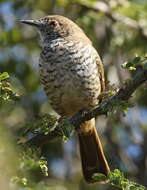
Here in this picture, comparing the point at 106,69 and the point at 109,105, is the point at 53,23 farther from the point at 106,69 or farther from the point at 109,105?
the point at 109,105

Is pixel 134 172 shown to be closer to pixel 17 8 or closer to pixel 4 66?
pixel 4 66

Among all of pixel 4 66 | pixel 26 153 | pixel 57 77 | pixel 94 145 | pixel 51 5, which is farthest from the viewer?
pixel 51 5

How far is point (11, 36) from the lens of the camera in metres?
6.18

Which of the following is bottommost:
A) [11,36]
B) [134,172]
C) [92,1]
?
[134,172]

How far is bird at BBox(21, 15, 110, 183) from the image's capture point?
14.8 ft

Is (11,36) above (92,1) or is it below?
below

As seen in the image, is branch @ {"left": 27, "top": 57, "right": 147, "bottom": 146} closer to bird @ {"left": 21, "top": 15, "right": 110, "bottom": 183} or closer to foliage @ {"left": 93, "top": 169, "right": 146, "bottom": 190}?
foliage @ {"left": 93, "top": 169, "right": 146, "bottom": 190}

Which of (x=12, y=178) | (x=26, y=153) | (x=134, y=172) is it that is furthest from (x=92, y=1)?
(x=12, y=178)

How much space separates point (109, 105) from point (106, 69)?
3.14 meters

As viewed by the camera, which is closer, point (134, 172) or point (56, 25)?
point (56, 25)

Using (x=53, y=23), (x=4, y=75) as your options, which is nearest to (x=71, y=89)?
(x=53, y=23)

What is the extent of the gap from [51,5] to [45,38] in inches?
68.8

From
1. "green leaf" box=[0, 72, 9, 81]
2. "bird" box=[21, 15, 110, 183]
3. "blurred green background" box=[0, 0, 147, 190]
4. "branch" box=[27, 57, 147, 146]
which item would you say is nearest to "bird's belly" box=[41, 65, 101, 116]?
"bird" box=[21, 15, 110, 183]

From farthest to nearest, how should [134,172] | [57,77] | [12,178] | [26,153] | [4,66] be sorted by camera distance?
[4,66] < [134,172] < [57,77] < [26,153] < [12,178]
